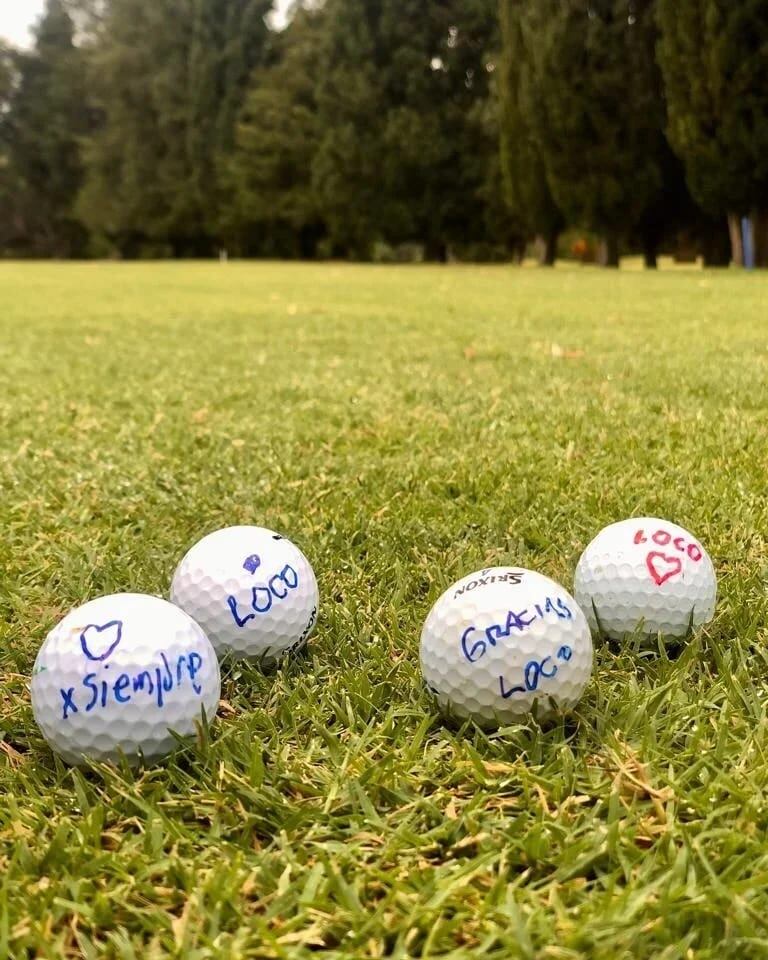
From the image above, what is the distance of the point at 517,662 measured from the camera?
157 centimetres

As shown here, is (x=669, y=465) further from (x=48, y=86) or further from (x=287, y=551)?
(x=48, y=86)

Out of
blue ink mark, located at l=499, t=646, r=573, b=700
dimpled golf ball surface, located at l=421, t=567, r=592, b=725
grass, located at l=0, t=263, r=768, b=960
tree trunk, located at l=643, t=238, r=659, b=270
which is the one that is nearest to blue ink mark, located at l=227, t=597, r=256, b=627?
grass, located at l=0, t=263, r=768, b=960

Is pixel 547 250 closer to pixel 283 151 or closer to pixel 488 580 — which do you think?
pixel 283 151

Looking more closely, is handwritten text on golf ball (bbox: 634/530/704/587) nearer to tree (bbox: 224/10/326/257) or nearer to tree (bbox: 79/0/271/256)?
tree (bbox: 224/10/326/257)

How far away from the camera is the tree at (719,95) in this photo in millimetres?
16109

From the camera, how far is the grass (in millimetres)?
1165

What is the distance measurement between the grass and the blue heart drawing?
175 millimetres

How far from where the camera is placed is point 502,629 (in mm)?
1600

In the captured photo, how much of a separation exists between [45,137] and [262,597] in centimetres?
4727

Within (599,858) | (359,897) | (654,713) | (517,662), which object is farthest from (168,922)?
(654,713)

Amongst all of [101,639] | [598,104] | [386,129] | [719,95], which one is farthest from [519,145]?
[101,639]

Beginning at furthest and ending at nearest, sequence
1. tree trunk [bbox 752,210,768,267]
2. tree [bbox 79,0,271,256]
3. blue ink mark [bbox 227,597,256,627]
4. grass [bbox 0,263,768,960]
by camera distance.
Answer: tree [bbox 79,0,271,256], tree trunk [bbox 752,210,768,267], blue ink mark [bbox 227,597,256,627], grass [bbox 0,263,768,960]

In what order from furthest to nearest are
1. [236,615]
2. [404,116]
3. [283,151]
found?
1. [283,151]
2. [404,116]
3. [236,615]

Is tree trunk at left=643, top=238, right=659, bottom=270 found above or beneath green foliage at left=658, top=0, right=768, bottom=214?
beneath
